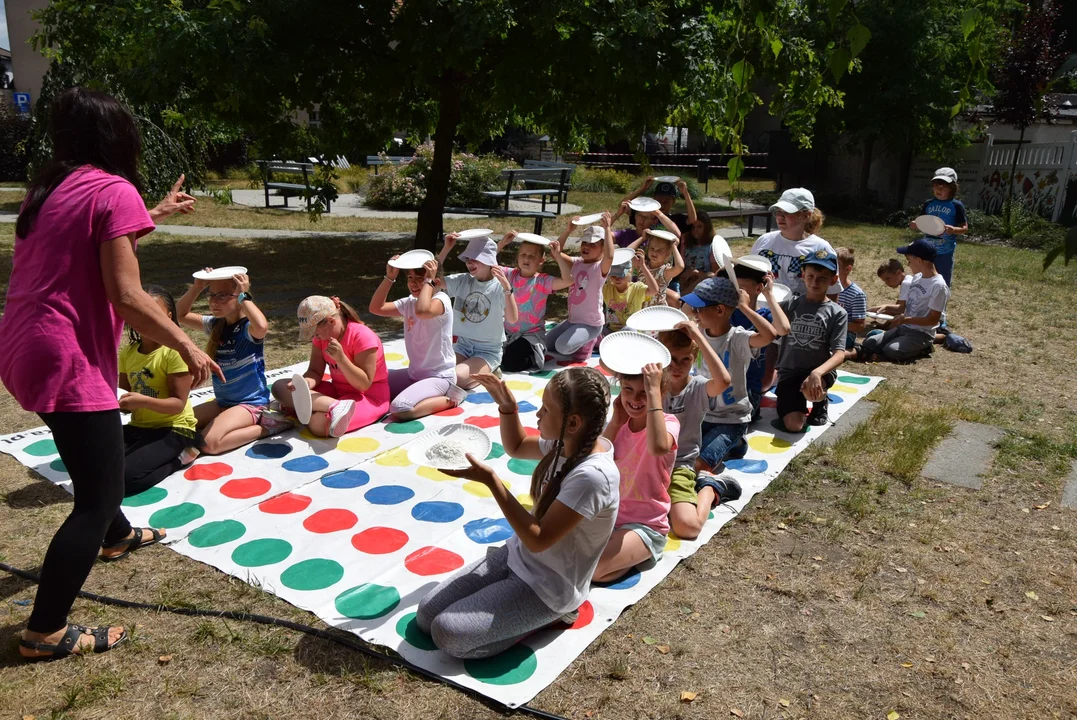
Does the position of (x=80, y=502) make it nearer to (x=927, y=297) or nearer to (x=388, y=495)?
(x=388, y=495)

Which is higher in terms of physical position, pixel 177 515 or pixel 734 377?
pixel 734 377

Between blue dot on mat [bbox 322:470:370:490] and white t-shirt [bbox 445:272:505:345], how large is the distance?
6.33ft

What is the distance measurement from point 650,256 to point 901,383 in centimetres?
217

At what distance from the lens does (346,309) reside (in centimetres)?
491

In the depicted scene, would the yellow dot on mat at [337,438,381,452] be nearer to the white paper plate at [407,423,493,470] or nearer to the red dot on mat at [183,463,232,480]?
the red dot on mat at [183,463,232,480]

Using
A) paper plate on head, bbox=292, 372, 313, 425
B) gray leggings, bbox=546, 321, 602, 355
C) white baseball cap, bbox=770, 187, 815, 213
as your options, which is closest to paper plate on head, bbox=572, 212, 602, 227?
gray leggings, bbox=546, 321, 602, 355

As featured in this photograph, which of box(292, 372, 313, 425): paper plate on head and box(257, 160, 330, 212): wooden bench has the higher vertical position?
box(257, 160, 330, 212): wooden bench

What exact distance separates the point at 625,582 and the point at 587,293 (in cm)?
359

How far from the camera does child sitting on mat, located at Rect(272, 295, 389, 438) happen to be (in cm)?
469

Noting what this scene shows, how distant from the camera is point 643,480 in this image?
3342mm

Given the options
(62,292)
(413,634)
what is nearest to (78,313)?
(62,292)

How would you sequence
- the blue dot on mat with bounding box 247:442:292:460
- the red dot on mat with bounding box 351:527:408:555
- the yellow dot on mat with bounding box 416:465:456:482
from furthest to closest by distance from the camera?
the blue dot on mat with bounding box 247:442:292:460
the yellow dot on mat with bounding box 416:465:456:482
the red dot on mat with bounding box 351:527:408:555

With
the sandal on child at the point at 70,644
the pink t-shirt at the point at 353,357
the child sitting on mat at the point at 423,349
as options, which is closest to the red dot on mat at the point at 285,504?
the pink t-shirt at the point at 353,357

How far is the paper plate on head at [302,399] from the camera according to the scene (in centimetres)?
460
